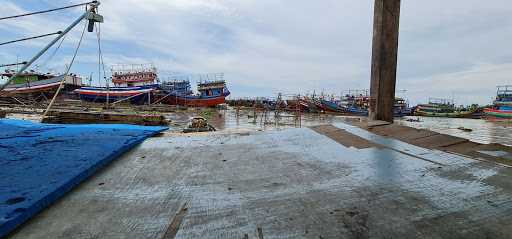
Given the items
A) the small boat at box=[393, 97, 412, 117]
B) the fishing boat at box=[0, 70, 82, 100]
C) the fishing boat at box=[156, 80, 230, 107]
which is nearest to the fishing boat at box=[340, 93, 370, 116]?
the small boat at box=[393, 97, 412, 117]

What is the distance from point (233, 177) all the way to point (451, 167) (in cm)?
169

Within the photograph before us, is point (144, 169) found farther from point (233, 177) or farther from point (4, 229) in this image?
point (4, 229)

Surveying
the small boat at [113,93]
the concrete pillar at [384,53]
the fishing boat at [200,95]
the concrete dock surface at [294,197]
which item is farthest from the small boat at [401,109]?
the concrete dock surface at [294,197]

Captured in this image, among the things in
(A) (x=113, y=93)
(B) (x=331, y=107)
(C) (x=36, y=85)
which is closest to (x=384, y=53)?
(A) (x=113, y=93)

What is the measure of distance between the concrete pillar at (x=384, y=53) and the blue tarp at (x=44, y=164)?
10.6 feet

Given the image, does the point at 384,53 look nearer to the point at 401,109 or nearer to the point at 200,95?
the point at 200,95

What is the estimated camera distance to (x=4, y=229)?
1325 mm

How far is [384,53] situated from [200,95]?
34.3 meters

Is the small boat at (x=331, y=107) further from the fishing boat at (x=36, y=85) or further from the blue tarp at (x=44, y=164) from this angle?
the blue tarp at (x=44, y=164)

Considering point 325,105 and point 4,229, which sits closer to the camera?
point 4,229

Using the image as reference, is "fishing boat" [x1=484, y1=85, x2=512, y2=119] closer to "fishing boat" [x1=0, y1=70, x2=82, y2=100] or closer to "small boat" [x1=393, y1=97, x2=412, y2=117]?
"small boat" [x1=393, y1=97, x2=412, y2=117]

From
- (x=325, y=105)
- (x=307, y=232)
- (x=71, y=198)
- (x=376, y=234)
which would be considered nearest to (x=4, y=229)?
(x=71, y=198)

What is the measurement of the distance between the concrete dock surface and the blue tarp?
0.26ft

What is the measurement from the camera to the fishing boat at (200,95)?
112 ft
